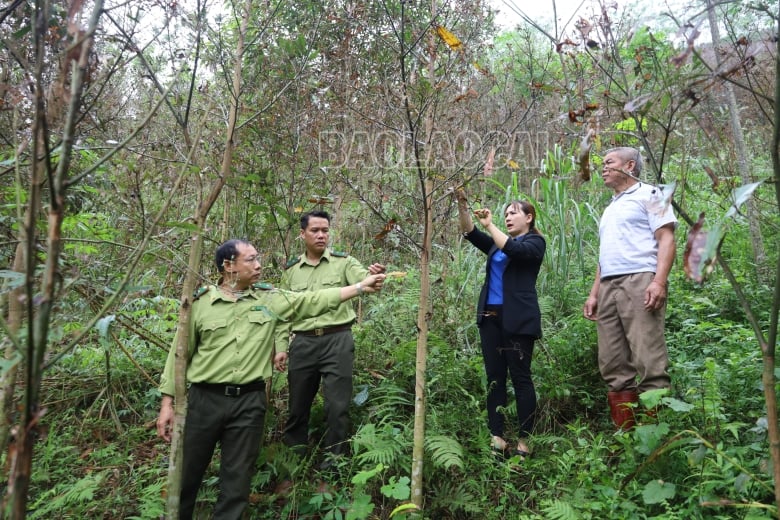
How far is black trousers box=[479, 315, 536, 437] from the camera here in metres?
3.36

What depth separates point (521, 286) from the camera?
3.42 meters

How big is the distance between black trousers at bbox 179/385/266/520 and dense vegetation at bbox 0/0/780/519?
1.17 ft

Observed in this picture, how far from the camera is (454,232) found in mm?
5289

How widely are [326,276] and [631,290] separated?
80.3 inches

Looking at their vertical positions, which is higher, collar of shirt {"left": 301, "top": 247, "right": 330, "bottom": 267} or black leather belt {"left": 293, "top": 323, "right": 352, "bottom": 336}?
collar of shirt {"left": 301, "top": 247, "right": 330, "bottom": 267}

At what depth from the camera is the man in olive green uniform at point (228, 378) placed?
2.87 meters

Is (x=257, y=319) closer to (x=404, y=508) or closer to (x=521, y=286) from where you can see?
(x=404, y=508)

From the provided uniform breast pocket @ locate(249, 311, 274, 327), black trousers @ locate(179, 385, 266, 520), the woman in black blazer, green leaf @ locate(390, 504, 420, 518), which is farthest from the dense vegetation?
uniform breast pocket @ locate(249, 311, 274, 327)

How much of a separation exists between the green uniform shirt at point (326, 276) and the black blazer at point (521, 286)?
93cm

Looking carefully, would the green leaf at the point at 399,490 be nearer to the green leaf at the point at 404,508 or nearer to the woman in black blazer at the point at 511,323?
the green leaf at the point at 404,508

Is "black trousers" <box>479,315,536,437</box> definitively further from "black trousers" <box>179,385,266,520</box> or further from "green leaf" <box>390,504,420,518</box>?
"black trousers" <box>179,385,266,520</box>

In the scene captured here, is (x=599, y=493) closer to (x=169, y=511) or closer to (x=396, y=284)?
(x=169, y=511)

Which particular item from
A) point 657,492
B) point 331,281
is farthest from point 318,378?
point 657,492

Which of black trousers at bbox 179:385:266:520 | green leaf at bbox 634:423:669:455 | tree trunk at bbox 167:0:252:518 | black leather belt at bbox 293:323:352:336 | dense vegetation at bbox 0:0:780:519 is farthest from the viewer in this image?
black leather belt at bbox 293:323:352:336
